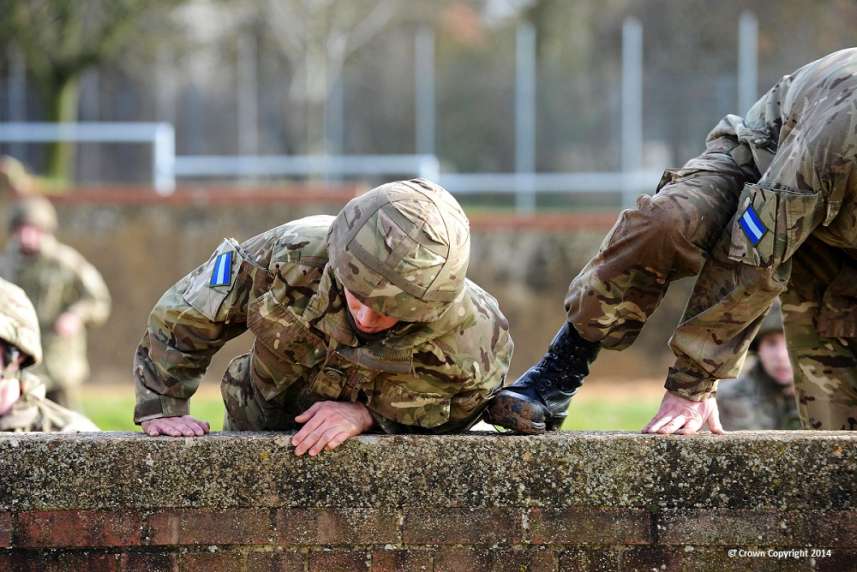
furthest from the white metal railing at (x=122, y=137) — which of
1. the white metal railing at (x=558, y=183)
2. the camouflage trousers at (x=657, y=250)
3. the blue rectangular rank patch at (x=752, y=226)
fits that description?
the blue rectangular rank patch at (x=752, y=226)

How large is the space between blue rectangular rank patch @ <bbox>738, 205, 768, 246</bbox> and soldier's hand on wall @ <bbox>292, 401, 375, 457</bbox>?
1.28 metres

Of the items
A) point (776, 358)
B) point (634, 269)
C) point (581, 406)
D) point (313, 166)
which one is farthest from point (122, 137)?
point (634, 269)

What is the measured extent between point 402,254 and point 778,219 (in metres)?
1.13

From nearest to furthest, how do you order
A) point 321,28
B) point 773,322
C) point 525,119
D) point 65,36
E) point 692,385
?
point 692,385 < point 773,322 < point 525,119 < point 65,36 < point 321,28

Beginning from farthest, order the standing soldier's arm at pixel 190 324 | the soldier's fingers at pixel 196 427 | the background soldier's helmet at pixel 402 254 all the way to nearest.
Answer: the standing soldier's arm at pixel 190 324 → the soldier's fingers at pixel 196 427 → the background soldier's helmet at pixel 402 254

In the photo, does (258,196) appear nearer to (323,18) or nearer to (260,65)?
(260,65)

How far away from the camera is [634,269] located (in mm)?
3938

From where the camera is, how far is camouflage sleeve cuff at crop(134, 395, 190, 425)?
12.4ft

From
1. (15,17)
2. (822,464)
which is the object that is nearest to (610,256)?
(822,464)

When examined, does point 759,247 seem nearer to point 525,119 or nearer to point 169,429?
point 169,429

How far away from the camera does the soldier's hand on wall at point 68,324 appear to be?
8.75 meters

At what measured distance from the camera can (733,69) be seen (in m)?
14.1

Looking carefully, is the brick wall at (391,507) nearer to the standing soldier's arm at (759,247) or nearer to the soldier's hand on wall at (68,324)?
the standing soldier's arm at (759,247)

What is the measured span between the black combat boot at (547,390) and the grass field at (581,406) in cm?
365
